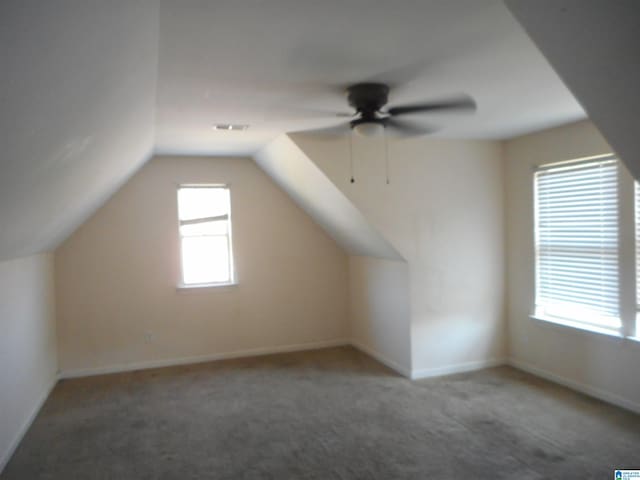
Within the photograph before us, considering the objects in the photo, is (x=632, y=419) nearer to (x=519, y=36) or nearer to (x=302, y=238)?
(x=519, y=36)

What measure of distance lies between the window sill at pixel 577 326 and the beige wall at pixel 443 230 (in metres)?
0.52

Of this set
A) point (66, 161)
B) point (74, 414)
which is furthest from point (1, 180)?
point (74, 414)

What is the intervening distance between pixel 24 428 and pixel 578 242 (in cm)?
470

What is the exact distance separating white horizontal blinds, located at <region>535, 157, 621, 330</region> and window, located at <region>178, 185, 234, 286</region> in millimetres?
3352

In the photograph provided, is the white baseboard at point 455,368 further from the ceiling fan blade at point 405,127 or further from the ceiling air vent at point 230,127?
the ceiling air vent at point 230,127

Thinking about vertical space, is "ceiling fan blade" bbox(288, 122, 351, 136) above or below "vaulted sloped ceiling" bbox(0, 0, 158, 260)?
above

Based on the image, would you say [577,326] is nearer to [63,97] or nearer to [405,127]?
[405,127]

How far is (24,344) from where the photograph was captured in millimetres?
3590

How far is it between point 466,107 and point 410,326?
257cm

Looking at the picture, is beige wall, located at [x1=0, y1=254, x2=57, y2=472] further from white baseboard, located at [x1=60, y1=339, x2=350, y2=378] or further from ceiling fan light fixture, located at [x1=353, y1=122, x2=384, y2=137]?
ceiling fan light fixture, located at [x1=353, y1=122, x2=384, y2=137]

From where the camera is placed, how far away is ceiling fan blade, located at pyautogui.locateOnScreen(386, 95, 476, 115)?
90.5 inches

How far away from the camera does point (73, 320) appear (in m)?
4.77

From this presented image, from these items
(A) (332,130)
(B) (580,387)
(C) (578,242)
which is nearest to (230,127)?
(A) (332,130)

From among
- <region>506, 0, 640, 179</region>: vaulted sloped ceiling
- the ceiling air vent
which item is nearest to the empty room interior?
<region>506, 0, 640, 179</region>: vaulted sloped ceiling
